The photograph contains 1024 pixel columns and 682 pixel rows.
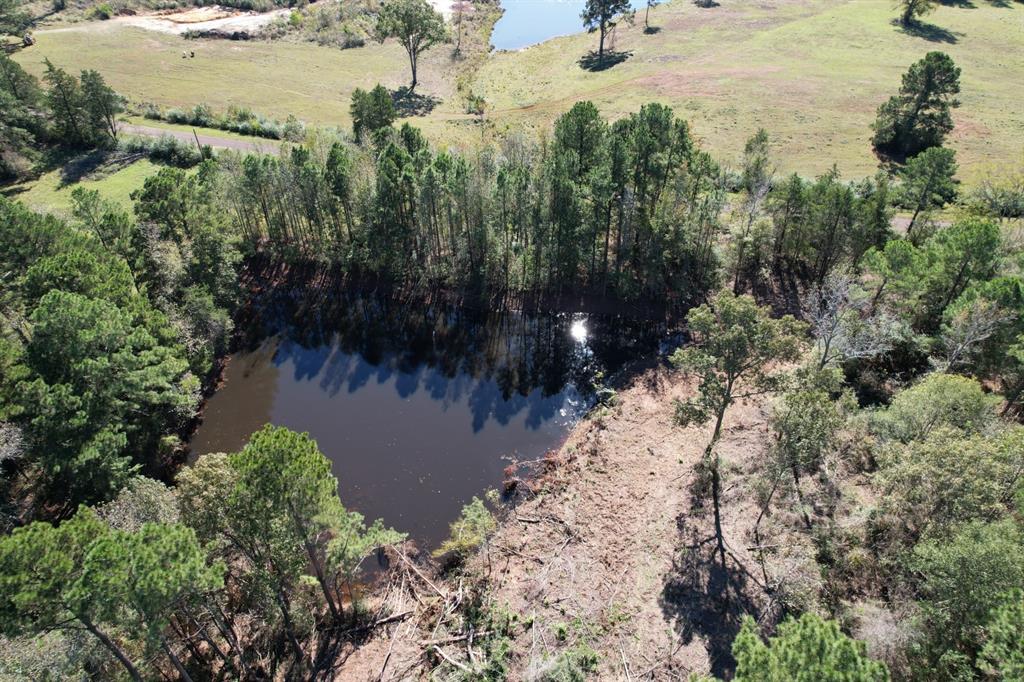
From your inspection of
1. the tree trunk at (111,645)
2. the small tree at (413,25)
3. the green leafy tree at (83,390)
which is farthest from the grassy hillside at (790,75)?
the tree trunk at (111,645)

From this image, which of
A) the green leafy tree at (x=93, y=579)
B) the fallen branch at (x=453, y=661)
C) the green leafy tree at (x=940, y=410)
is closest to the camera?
the green leafy tree at (x=93, y=579)

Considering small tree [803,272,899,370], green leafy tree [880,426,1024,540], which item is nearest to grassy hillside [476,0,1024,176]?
small tree [803,272,899,370]

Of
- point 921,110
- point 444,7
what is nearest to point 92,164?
point 444,7

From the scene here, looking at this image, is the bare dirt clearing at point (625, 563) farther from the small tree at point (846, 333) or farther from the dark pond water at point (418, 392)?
the small tree at point (846, 333)

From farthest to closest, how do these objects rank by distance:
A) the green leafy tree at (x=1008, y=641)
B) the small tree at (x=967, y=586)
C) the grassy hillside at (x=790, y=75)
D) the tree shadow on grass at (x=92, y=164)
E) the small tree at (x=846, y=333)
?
the grassy hillside at (x=790, y=75) → the tree shadow on grass at (x=92, y=164) → the small tree at (x=846, y=333) → the small tree at (x=967, y=586) → the green leafy tree at (x=1008, y=641)

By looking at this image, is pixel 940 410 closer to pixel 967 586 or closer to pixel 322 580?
pixel 967 586

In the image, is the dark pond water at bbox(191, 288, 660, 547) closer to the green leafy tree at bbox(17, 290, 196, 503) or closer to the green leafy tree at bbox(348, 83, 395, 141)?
the green leafy tree at bbox(17, 290, 196, 503)
